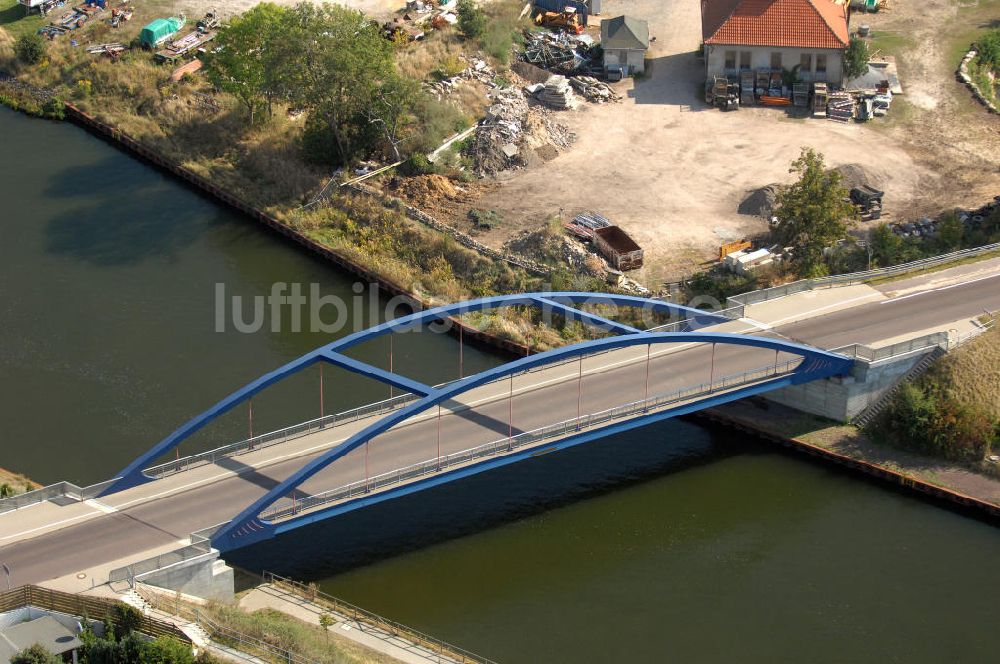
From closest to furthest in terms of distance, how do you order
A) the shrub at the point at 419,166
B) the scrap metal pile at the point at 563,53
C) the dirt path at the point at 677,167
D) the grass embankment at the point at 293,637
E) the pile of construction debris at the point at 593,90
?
the grass embankment at the point at 293,637, the dirt path at the point at 677,167, the shrub at the point at 419,166, the pile of construction debris at the point at 593,90, the scrap metal pile at the point at 563,53

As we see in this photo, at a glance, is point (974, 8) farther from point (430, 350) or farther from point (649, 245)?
point (430, 350)

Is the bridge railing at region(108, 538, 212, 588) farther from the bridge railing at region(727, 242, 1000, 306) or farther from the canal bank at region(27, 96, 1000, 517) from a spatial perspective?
the bridge railing at region(727, 242, 1000, 306)

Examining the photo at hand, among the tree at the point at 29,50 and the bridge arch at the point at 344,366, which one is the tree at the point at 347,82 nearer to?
the tree at the point at 29,50

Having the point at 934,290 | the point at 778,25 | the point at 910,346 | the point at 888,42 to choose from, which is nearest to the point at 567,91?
the point at 778,25

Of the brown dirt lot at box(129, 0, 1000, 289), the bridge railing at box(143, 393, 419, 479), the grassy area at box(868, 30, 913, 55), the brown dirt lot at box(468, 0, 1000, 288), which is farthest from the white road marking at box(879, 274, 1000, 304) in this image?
the grassy area at box(868, 30, 913, 55)

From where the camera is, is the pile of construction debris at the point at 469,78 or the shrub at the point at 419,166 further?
the pile of construction debris at the point at 469,78

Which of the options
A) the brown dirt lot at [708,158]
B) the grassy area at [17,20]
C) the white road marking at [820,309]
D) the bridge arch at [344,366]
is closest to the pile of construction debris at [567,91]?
the brown dirt lot at [708,158]

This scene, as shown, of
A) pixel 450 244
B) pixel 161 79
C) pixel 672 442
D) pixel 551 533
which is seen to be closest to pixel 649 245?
pixel 450 244
